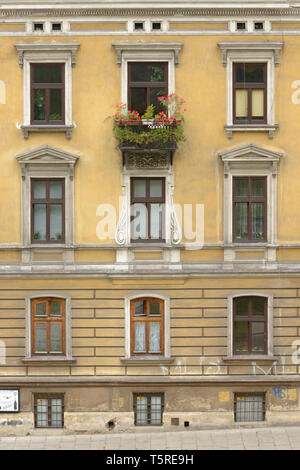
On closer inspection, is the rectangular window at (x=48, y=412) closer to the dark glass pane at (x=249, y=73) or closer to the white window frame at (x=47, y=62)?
the white window frame at (x=47, y=62)

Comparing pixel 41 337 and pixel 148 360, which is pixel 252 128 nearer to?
pixel 148 360

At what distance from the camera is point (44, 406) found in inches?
760

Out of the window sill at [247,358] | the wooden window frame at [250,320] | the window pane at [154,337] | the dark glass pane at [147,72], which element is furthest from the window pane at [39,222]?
the window sill at [247,358]

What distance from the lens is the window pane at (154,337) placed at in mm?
19266

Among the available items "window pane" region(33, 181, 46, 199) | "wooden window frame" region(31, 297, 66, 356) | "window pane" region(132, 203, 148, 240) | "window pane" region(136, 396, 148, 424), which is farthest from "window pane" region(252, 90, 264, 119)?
"window pane" region(136, 396, 148, 424)

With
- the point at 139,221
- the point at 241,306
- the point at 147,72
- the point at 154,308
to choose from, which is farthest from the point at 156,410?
the point at 147,72

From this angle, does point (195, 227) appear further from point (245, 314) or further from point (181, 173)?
point (245, 314)

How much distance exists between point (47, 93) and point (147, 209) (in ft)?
15.7

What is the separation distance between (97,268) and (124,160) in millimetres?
3501

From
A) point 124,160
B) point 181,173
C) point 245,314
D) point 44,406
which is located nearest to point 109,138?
point 124,160

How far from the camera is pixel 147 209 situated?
62.8 ft

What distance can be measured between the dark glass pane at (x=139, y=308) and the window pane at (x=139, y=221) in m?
2.08

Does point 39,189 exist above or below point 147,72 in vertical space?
below

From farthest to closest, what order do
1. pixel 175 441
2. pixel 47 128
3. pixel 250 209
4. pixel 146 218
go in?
pixel 146 218 → pixel 250 209 → pixel 47 128 → pixel 175 441
